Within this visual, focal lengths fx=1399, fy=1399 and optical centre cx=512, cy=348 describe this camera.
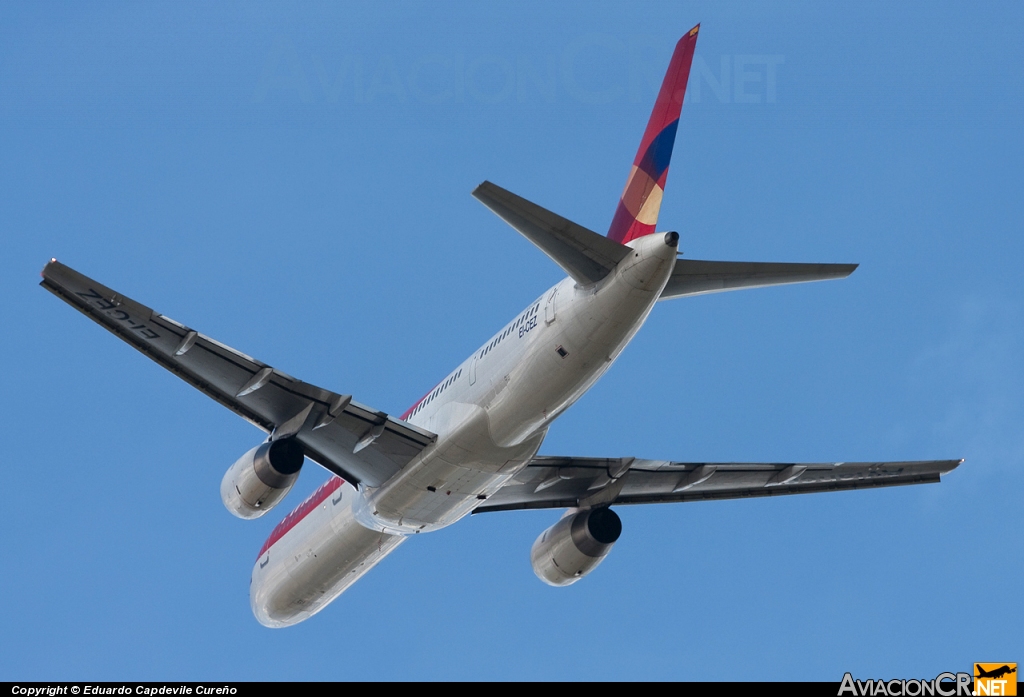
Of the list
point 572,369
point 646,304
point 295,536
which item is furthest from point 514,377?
point 295,536

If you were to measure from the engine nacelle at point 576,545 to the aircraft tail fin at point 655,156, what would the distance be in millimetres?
8190

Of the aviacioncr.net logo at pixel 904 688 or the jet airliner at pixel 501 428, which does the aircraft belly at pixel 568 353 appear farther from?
the aviacioncr.net logo at pixel 904 688

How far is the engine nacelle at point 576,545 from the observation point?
34469 millimetres

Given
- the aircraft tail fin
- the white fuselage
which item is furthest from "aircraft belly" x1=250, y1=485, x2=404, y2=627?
the aircraft tail fin

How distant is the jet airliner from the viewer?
88.2 ft

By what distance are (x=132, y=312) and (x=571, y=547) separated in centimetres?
1237

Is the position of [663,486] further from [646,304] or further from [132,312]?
[132,312]

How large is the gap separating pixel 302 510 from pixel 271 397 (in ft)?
22.3

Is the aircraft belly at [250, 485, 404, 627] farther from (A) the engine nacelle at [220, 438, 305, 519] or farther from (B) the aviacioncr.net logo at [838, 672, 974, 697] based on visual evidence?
(B) the aviacioncr.net logo at [838, 672, 974, 697]

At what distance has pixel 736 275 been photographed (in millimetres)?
26750

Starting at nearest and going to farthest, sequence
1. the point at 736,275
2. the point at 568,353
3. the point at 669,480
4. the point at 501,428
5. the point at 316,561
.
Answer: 1. the point at 736,275
2. the point at 568,353
3. the point at 501,428
4. the point at 316,561
5. the point at 669,480

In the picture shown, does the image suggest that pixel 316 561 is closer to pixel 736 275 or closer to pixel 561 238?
pixel 561 238

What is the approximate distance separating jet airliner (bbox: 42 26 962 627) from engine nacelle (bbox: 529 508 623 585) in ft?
0.13

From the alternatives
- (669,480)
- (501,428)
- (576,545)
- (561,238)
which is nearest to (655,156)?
(561,238)
